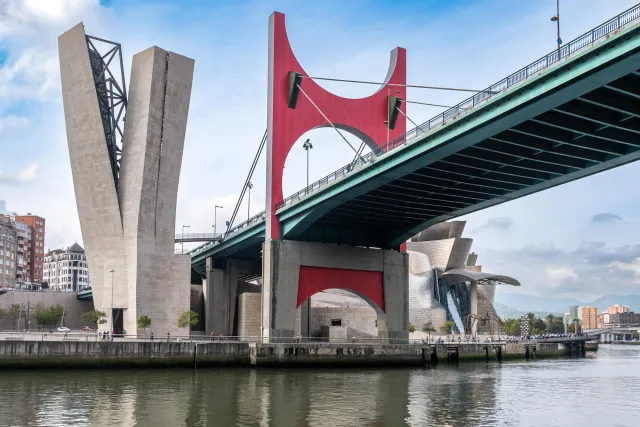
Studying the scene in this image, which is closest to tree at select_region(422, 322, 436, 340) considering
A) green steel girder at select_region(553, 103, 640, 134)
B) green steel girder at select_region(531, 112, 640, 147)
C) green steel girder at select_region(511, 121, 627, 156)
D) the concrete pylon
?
the concrete pylon

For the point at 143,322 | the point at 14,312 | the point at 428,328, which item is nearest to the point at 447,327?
the point at 428,328

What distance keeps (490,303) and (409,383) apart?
58869 mm

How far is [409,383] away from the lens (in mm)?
31484

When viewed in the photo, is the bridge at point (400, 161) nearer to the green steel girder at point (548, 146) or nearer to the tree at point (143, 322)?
the green steel girder at point (548, 146)

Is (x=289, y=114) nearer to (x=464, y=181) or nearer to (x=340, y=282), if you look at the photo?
(x=340, y=282)

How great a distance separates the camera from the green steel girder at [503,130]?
22.2m

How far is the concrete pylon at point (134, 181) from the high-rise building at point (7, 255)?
151 feet

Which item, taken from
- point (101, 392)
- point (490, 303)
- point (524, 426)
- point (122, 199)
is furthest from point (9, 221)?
point (524, 426)

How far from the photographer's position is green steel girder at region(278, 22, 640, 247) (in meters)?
22.2

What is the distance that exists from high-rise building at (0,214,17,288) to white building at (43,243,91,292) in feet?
94.2

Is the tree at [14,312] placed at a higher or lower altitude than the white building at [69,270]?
lower

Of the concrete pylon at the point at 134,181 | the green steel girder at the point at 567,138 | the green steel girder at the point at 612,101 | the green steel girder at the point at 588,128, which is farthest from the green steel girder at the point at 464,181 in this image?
the concrete pylon at the point at 134,181

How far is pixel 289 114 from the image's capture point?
4609 cm

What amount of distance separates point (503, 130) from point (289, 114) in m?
20.4
